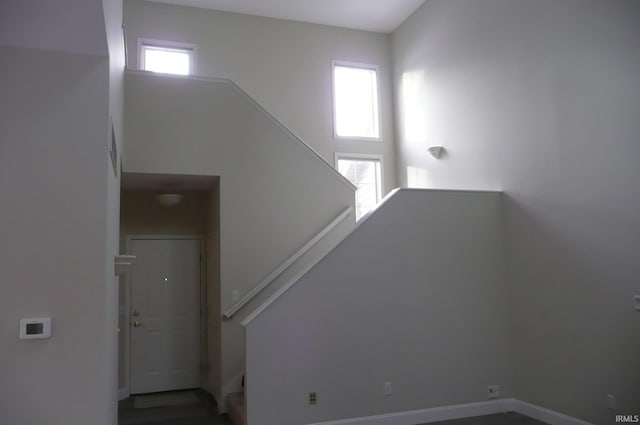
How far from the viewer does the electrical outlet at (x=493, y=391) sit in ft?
16.6

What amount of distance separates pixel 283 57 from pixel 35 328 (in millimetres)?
5994

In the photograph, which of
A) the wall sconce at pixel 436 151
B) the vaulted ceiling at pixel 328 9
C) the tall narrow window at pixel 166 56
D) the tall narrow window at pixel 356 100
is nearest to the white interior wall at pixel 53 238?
the tall narrow window at pixel 166 56

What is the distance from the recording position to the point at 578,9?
175 inches

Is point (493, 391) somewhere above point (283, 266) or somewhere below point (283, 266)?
below

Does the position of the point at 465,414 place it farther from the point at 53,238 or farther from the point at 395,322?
the point at 53,238

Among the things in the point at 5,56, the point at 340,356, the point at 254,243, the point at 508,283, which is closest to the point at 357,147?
the point at 254,243

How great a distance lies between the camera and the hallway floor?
16.8 ft

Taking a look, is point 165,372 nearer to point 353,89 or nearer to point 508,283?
point 508,283

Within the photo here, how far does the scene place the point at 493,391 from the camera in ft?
16.6

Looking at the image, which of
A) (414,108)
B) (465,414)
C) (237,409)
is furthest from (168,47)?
(465,414)

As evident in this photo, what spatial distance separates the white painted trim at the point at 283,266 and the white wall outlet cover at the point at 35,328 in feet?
9.61

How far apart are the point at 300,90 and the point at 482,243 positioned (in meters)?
3.92

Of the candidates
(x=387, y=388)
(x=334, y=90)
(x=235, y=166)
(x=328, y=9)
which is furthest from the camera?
(x=334, y=90)

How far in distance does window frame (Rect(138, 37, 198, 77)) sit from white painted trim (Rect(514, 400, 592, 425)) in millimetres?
5869
